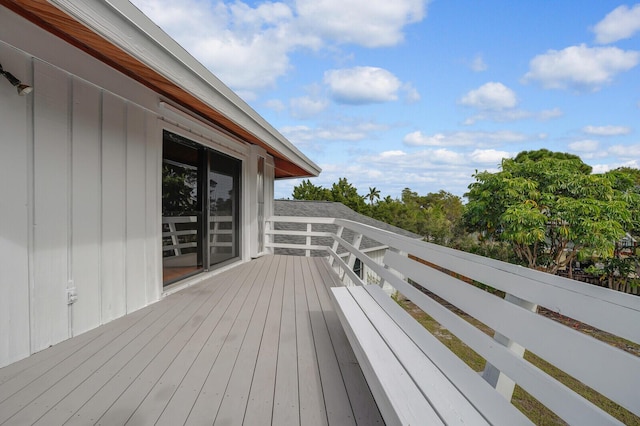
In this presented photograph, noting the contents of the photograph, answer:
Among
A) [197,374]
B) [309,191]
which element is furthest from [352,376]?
[309,191]

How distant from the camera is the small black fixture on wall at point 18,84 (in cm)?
197

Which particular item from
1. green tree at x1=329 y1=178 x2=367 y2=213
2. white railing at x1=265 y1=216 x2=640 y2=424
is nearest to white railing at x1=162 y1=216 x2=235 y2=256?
white railing at x1=265 y1=216 x2=640 y2=424

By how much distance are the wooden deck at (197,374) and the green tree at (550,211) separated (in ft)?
33.5

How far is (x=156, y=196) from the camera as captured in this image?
11.4ft

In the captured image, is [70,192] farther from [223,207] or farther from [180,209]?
[223,207]

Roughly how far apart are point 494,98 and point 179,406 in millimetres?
18285

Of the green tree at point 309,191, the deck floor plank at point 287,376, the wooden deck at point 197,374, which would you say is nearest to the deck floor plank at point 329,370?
the wooden deck at point 197,374

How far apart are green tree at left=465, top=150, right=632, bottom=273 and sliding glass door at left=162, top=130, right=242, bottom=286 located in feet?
30.9

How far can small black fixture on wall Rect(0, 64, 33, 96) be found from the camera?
1.97m

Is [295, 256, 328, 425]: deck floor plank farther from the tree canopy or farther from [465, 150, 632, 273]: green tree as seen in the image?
the tree canopy

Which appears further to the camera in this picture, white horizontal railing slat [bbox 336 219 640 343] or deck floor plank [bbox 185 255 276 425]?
deck floor plank [bbox 185 255 276 425]

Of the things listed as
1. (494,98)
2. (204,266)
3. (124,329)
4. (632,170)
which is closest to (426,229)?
(494,98)

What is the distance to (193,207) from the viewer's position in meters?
4.42

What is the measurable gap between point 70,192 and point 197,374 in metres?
1.62
